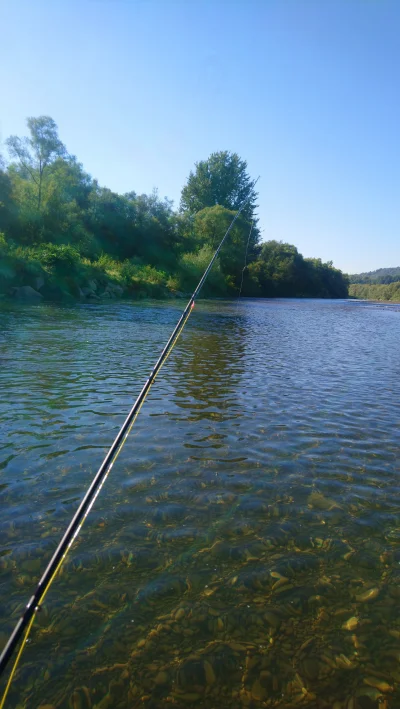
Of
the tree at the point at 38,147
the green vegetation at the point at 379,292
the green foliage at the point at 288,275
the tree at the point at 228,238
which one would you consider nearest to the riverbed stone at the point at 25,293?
the tree at the point at 38,147

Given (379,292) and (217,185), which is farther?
(379,292)

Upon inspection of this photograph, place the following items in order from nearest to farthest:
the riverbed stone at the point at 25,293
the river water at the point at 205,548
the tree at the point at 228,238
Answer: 1. the river water at the point at 205,548
2. the riverbed stone at the point at 25,293
3. the tree at the point at 228,238

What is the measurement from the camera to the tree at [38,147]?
177 feet

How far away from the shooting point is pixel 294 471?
7160 millimetres

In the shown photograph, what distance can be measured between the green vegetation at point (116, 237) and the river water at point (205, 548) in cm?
1641

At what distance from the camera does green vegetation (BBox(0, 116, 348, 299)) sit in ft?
138

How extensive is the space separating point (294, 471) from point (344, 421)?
3.17 m

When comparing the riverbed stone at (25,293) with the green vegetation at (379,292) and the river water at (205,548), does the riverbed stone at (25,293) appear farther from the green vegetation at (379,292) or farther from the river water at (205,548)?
the green vegetation at (379,292)

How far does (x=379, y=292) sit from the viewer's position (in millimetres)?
171750

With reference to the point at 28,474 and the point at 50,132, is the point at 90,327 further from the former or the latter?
the point at 50,132

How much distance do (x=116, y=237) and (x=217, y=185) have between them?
4644 cm

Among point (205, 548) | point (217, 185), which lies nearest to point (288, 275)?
point (217, 185)

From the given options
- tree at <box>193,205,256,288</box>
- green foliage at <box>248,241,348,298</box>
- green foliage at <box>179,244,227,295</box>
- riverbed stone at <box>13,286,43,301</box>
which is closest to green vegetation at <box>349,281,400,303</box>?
green foliage at <box>248,241,348,298</box>

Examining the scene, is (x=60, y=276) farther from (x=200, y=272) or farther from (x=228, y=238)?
(x=228, y=238)
